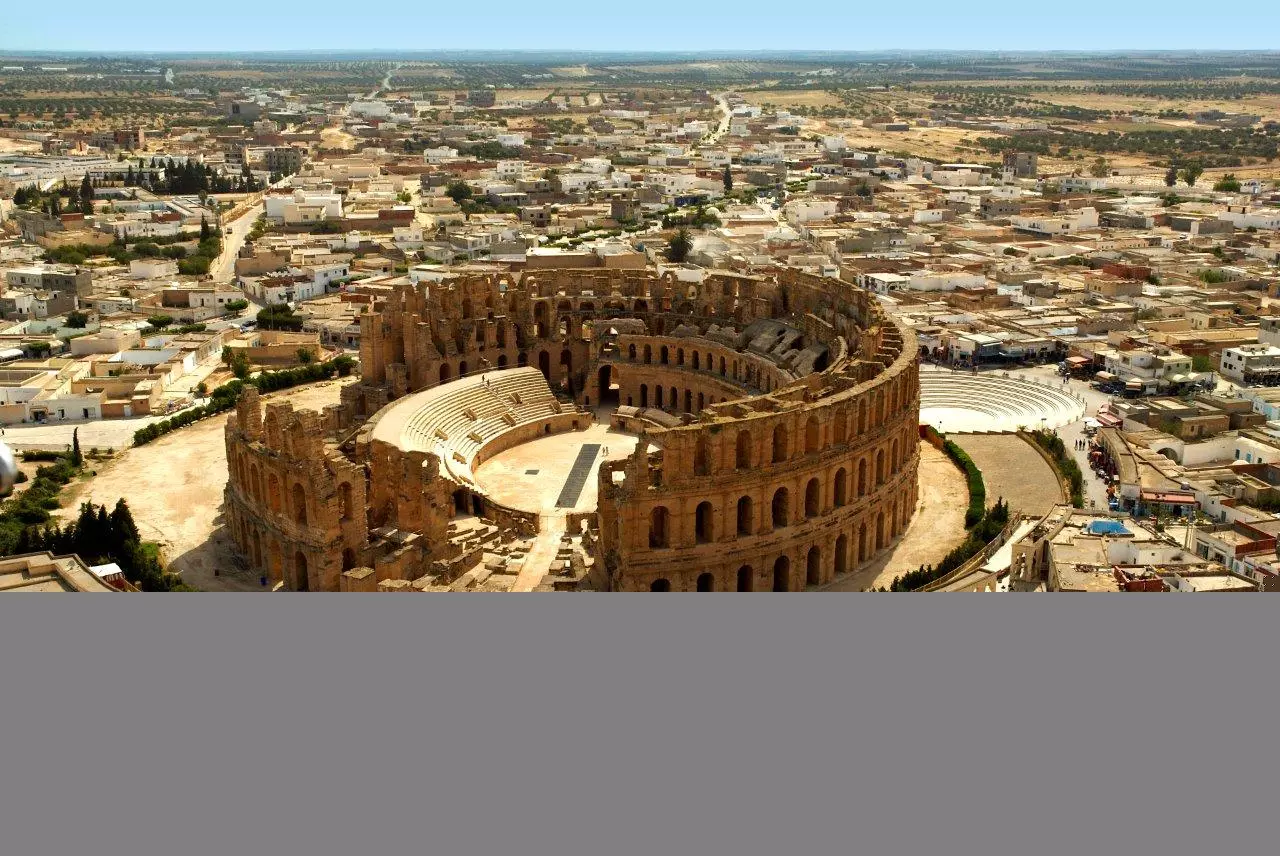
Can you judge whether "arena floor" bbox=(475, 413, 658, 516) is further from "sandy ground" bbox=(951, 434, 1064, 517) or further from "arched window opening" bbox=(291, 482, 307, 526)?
"sandy ground" bbox=(951, 434, 1064, 517)

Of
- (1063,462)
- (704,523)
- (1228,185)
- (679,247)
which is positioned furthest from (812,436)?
(1228,185)

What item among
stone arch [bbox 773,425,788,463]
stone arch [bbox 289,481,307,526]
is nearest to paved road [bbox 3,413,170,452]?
stone arch [bbox 289,481,307,526]

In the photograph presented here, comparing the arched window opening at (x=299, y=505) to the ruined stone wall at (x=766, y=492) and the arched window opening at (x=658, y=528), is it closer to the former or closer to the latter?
the ruined stone wall at (x=766, y=492)

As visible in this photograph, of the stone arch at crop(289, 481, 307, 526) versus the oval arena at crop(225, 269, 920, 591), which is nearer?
the oval arena at crop(225, 269, 920, 591)

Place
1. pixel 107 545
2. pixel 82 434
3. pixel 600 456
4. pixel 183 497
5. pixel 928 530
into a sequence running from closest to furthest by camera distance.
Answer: pixel 107 545
pixel 928 530
pixel 183 497
pixel 600 456
pixel 82 434

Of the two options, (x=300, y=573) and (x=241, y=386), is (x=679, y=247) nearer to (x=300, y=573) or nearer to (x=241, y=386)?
(x=241, y=386)
